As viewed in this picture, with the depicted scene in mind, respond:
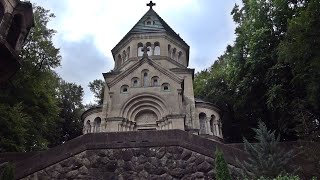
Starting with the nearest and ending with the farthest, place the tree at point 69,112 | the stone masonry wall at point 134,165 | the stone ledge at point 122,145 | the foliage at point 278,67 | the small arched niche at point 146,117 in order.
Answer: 1. the stone masonry wall at point 134,165
2. the stone ledge at point 122,145
3. the foliage at point 278,67
4. the small arched niche at point 146,117
5. the tree at point 69,112

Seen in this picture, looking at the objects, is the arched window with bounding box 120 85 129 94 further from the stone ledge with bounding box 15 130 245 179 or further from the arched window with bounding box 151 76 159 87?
the stone ledge with bounding box 15 130 245 179

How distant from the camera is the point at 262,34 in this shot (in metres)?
20.9

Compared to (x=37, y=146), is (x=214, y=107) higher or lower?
higher

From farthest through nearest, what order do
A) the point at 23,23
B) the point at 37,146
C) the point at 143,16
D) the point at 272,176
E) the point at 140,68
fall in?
the point at 143,16
the point at 140,68
the point at 37,146
the point at 23,23
the point at 272,176

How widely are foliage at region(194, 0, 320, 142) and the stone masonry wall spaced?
13.3 feet

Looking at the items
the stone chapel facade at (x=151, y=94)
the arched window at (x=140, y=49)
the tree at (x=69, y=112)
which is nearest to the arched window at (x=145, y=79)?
the stone chapel facade at (x=151, y=94)

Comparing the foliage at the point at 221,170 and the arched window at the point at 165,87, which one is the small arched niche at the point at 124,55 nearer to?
the arched window at the point at 165,87

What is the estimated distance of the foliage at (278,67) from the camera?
15.0 metres

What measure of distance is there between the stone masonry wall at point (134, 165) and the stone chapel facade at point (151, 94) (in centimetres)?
1288

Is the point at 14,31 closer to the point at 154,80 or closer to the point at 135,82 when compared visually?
the point at 135,82

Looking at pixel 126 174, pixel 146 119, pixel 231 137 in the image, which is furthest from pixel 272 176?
pixel 231 137

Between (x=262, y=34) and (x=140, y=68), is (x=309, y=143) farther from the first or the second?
(x=140, y=68)

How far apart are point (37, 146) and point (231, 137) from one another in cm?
1677

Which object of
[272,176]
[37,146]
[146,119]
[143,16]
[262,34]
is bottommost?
[272,176]
